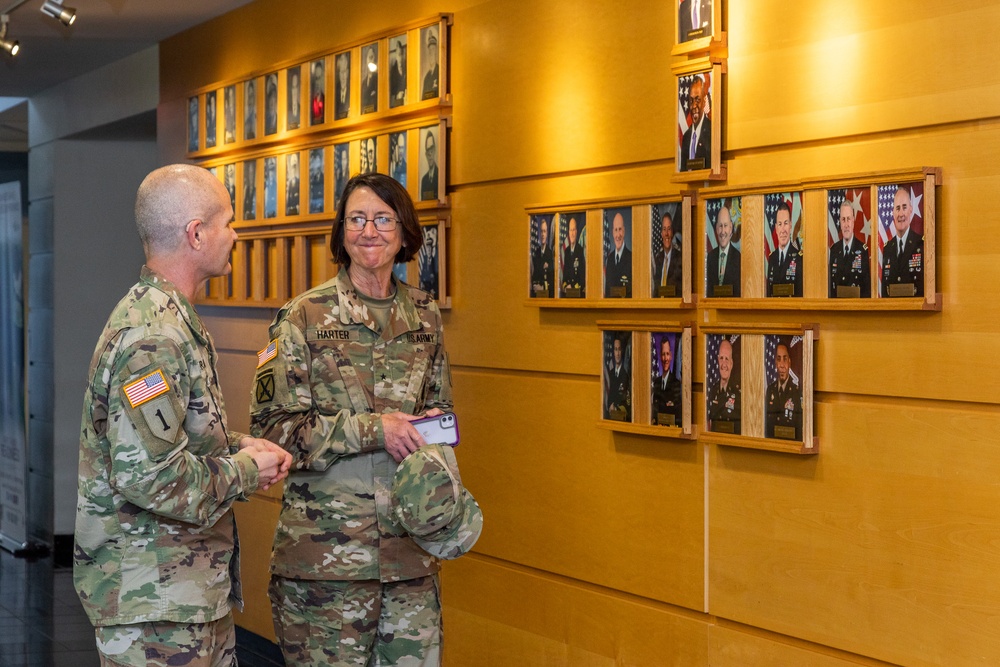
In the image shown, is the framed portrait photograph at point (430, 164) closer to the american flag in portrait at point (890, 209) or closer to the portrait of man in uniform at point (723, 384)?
the portrait of man in uniform at point (723, 384)

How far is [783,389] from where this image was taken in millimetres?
2859

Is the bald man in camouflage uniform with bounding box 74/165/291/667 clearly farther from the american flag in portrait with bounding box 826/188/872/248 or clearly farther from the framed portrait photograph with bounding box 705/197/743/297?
the american flag in portrait with bounding box 826/188/872/248

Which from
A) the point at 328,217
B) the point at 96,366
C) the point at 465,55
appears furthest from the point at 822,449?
the point at 328,217

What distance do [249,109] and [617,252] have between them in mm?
2741

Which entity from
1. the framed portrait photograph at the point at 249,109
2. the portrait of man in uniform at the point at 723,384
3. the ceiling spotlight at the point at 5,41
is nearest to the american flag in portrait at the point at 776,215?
the portrait of man in uniform at the point at 723,384

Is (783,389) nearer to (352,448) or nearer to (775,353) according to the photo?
(775,353)

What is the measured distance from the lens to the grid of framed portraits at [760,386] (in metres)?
2.81

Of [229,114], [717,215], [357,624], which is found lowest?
[357,624]

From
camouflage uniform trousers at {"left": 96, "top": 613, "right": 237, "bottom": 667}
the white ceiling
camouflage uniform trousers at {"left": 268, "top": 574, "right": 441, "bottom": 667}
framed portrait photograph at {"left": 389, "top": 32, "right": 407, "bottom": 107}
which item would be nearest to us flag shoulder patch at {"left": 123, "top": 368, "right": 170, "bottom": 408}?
camouflage uniform trousers at {"left": 96, "top": 613, "right": 237, "bottom": 667}

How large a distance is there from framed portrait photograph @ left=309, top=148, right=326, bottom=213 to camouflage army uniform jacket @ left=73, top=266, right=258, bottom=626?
8.38ft

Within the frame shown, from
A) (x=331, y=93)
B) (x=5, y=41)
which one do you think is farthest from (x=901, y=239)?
(x=5, y=41)

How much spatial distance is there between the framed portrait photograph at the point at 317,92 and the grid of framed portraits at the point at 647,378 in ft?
6.76

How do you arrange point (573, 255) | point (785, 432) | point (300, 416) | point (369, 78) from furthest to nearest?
point (369, 78)
point (573, 255)
point (300, 416)
point (785, 432)

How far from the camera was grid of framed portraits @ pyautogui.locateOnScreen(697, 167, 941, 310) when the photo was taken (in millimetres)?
2559
